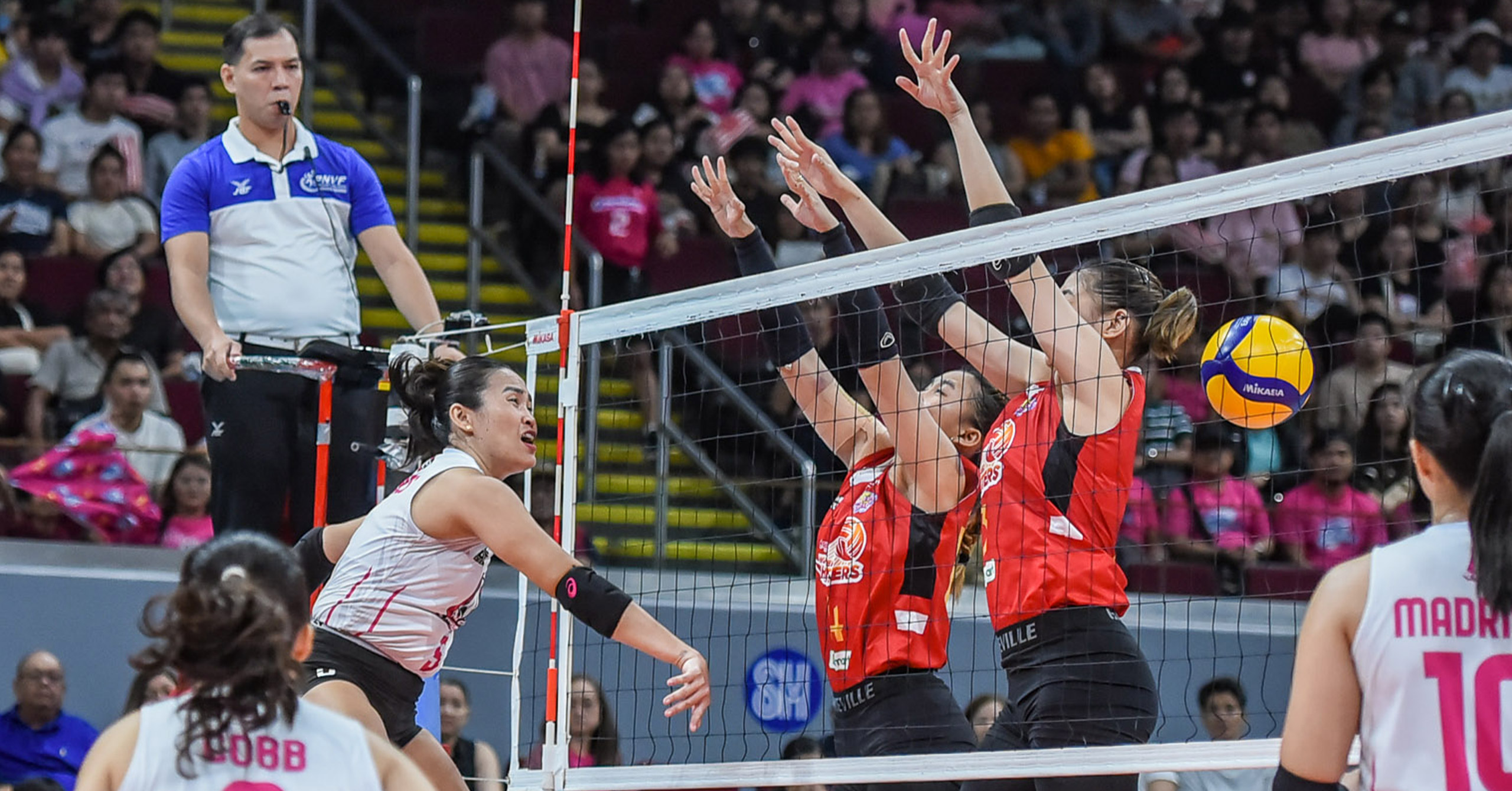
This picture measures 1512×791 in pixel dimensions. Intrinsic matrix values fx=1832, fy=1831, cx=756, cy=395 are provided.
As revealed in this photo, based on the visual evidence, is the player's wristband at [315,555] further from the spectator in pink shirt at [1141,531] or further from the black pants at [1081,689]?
the spectator in pink shirt at [1141,531]

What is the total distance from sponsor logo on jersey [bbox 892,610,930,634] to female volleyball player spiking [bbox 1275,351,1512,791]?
2200 mm

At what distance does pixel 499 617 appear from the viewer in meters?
9.75

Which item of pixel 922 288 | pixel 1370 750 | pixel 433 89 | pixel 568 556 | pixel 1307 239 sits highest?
pixel 433 89

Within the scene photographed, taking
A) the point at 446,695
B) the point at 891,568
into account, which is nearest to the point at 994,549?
the point at 891,568

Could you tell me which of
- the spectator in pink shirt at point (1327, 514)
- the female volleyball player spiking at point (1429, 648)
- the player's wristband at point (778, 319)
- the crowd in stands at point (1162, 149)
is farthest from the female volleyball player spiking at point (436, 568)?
→ the spectator in pink shirt at point (1327, 514)

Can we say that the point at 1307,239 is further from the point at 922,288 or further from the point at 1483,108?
the point at 922,288

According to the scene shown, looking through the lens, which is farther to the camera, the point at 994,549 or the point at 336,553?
the point at 336,553

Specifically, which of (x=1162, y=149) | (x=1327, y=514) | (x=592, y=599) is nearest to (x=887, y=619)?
(x=592, y=599)

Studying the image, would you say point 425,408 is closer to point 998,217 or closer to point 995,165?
point 998,217

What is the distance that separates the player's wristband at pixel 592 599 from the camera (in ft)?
15.3

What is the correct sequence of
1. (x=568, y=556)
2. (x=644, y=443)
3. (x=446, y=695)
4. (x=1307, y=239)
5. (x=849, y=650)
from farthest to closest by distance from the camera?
1. (x=1307, y=239)
2. (x=644, y=443)
3. (x=446, y=695)
4. (x=849, y=650)
5. (x=568, y=556)

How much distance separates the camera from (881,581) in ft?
17.7

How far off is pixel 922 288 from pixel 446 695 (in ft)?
14.1

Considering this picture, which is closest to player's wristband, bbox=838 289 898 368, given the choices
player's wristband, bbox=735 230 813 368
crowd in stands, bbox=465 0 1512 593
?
player's wristband, bbox=735 230 813 368
